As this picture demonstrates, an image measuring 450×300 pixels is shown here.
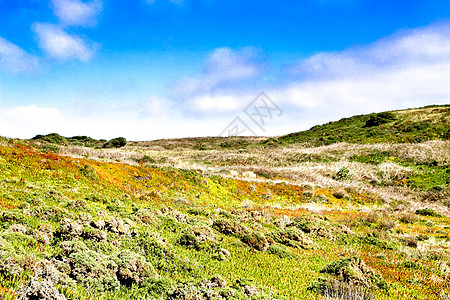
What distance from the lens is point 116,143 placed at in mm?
84938

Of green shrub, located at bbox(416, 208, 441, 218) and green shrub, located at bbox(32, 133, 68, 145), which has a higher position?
green shrub, located at bbox(32, 133, 68, 145)

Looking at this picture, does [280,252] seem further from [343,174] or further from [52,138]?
[52,138]

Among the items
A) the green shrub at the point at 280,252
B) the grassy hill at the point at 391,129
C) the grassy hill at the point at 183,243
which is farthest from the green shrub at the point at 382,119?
the green shrub at the point at 280,252

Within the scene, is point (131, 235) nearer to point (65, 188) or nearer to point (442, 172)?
point (65, 188)

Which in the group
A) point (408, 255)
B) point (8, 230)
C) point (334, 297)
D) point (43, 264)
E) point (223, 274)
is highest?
point (8, 230)

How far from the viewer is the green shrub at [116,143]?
83.5 meters

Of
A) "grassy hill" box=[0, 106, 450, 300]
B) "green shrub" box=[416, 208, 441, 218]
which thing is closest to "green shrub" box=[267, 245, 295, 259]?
"grassy hill" box=[0, 106, 450, 300]

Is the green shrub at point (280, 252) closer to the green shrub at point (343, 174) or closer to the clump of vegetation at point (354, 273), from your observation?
the clump of vegetation at point (354, 273)

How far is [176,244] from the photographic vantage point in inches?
374

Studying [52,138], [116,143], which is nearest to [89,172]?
[52,138]

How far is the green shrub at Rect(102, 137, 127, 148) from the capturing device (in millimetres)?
83494

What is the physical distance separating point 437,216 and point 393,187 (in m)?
14.5

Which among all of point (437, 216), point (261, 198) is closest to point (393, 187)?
point (437, 216)

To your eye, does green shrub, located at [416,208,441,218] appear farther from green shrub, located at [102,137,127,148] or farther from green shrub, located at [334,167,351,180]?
green shrub, located at [102,137,127,148]
